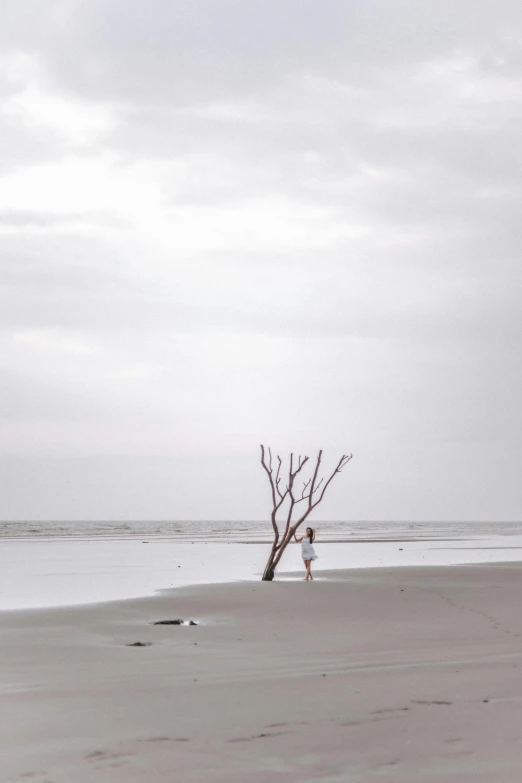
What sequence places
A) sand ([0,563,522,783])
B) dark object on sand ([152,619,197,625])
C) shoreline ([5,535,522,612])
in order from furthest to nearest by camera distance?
shoreline ([5,535,522,612]) → dark object on sand ([152,619,197,625]) → sand ([0,563,522,783])

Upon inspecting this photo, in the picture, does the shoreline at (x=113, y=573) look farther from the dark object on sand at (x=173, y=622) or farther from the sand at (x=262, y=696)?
the sand at (x=262, y=696)

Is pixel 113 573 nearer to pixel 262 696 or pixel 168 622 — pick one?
pixel 168 622

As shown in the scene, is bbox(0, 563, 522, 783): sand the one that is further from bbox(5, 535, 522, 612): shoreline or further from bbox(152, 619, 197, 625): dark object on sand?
bbox(5, 535, 522, 612): shoreline

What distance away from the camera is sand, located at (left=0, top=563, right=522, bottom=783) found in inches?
216

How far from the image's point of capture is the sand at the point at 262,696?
5.50m

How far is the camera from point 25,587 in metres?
20.8

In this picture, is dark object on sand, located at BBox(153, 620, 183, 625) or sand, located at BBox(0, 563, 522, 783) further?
dark object on sand, located at BBox(153, 620, 183, 625)

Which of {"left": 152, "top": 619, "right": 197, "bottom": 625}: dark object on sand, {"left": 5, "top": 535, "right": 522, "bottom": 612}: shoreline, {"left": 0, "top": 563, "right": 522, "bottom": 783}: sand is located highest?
{"left": 0, "top": 563, "right": 522, "bottom": 783}: sand

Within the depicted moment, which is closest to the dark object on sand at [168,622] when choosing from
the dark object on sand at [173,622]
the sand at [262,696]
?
the dark object on sand at [173,622]

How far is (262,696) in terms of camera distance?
25.2 feet

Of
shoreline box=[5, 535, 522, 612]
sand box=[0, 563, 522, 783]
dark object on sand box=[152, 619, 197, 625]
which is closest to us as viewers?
sand box=[0, 563, 522, 783]

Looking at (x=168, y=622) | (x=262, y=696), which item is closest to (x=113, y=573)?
(x=168, y=622)

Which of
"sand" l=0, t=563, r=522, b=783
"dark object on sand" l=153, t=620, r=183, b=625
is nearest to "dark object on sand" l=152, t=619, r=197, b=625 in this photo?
"dark object on sand" l=153, t=620, r=183, b=625

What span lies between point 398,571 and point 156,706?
17.5 m
